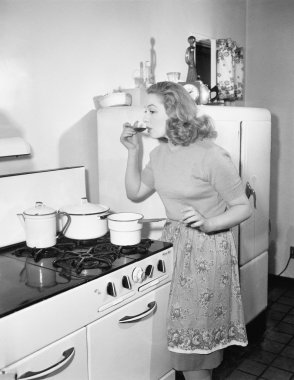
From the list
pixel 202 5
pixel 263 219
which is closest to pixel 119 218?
pixel 263 219

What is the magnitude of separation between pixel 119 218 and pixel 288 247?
2.19m

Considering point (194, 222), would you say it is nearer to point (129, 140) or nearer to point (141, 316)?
point (141, 316)

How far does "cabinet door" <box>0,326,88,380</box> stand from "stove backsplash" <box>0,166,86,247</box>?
650 mm

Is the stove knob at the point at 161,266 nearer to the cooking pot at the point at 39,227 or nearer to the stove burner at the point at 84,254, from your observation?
the stove burner at the point at 84,254

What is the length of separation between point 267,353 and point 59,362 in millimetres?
1595

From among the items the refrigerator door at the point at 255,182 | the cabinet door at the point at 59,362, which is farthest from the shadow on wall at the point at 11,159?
the refrigerator door at the point at 255,182

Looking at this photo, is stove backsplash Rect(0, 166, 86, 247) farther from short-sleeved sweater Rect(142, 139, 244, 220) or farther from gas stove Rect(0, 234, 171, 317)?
short-sleeved sweater Rect(142, 139, 244, 220)

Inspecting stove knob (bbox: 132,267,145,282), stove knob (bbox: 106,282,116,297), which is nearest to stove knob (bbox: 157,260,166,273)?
stove knob (bbox: 132,267,145,282)

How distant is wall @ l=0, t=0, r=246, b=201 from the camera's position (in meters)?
1.92

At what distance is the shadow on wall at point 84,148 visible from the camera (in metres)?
2.21

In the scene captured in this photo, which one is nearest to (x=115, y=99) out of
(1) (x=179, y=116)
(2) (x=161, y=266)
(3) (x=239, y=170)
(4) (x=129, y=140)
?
(4) (x=129, y=140)

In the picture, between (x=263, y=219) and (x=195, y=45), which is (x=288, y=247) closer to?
(x=263, y=219)

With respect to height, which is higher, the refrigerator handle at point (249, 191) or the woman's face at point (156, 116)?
the woman's face at point (156, 116)

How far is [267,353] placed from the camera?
2547 millimetres
